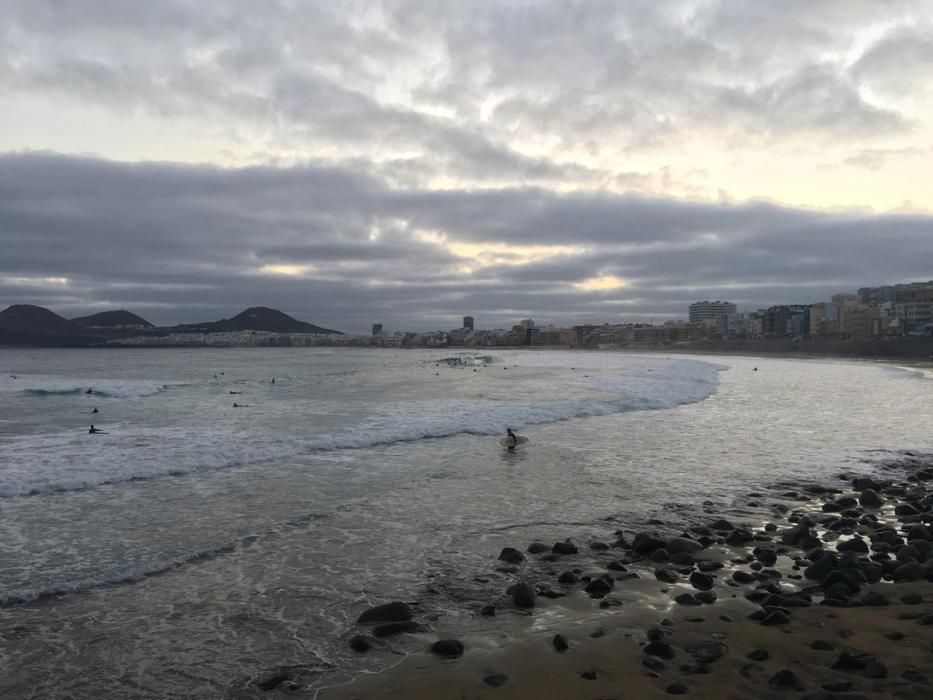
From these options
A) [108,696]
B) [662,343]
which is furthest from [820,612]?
[662,343]

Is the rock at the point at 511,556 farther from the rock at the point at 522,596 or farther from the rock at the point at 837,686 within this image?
the rock at the point at 837,686

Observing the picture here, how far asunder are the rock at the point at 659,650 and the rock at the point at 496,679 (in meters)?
1.22

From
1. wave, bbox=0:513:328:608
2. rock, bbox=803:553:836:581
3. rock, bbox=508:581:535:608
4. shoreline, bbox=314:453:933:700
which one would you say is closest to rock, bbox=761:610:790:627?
shoreline, bbox=314:453:933:700

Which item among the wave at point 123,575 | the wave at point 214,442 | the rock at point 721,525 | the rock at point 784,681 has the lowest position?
the wave at point 214,442

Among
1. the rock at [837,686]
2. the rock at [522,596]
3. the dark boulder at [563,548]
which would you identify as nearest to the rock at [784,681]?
the rock at [837,686]

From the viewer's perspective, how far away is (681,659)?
16.1 ft

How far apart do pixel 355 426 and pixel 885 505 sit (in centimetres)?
1381

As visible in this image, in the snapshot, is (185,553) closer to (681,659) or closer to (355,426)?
(681,659)

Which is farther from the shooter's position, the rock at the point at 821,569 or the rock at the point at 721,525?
the rock at the point at 721,525

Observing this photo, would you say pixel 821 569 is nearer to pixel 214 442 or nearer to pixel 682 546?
pixel 682 546

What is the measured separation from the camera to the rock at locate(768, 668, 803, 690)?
14.5 feet

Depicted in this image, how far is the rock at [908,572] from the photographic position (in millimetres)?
6578

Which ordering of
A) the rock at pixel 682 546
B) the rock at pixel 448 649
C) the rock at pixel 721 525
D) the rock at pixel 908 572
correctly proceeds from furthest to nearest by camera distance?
1. the rock at pixel 721 525
2. the rock at pixel 682 546
3. the rock at pixel 908 572
4. the rock at pixel 448 649

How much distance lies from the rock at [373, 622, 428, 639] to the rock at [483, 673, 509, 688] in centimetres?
105
